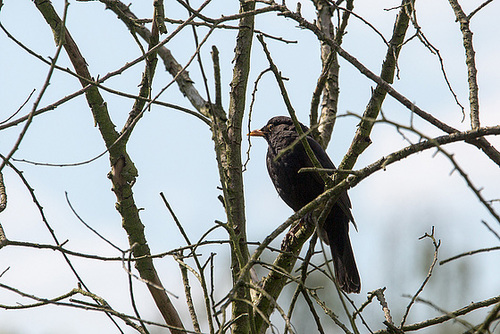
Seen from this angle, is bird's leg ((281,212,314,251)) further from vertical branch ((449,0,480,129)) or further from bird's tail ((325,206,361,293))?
vertical branch ((449,0,480,129))

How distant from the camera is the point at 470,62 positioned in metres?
2.66

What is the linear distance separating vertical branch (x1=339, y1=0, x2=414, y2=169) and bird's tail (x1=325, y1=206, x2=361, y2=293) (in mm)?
1768

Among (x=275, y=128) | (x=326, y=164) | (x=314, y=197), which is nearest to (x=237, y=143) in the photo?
(x=326, y=164)

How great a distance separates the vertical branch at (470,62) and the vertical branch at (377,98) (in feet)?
1.62

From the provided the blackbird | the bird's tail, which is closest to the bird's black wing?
the blackbird

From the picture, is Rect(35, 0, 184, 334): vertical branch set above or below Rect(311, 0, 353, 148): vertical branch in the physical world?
below

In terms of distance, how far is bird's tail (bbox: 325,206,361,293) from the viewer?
16.9ft

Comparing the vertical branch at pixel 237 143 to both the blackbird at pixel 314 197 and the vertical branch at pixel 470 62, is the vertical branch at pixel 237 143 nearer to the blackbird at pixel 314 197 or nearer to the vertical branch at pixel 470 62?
the vertical branch at pixel 470 62

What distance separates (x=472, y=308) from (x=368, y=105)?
1.30 metres

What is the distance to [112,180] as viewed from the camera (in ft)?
11.2

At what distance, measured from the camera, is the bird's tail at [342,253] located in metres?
5.14

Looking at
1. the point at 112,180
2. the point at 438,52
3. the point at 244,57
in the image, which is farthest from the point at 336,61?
the point at 112,180

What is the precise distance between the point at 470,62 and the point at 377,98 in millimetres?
705

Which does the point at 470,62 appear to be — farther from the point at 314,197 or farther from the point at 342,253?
the point at 342,253
